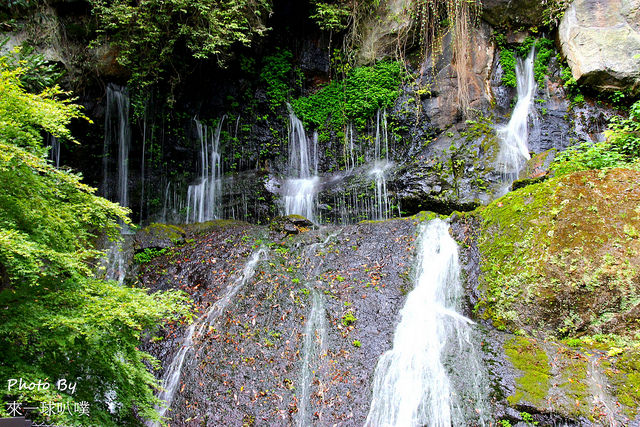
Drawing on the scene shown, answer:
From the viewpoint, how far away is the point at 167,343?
21.6ft

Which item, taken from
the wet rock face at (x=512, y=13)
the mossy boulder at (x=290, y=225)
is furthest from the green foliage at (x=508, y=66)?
the mossy boulder at (x=290, y=225)

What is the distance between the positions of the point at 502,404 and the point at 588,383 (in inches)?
37.9

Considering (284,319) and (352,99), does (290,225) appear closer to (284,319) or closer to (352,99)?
(284,319)

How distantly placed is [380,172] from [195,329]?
265 inches

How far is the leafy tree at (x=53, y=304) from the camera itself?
342 cm

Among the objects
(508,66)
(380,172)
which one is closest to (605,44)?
(508,66)

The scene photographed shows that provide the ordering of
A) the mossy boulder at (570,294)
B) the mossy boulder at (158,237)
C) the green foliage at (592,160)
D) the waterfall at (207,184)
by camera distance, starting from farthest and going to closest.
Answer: the waterfall at (207,184) → the mossy boulder at (158,237) → the green foliage at (592,160) → the mossy boulder at (570,294)

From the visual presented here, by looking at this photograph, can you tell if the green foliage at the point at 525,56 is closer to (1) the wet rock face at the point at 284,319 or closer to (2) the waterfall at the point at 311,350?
(1) the wet rock face at the point at 284,319

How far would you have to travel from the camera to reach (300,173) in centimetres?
1262

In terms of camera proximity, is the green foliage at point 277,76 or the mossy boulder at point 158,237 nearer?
the mossy boulder at point 158,237

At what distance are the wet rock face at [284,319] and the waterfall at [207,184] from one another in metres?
3.12

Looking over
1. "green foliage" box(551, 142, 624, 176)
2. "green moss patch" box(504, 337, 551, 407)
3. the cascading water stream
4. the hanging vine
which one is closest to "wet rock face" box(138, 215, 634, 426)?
"green moss patch" box(504, 337, 551, 407)

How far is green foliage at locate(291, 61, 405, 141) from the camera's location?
12.5 metres

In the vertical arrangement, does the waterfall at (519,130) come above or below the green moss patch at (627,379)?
above
